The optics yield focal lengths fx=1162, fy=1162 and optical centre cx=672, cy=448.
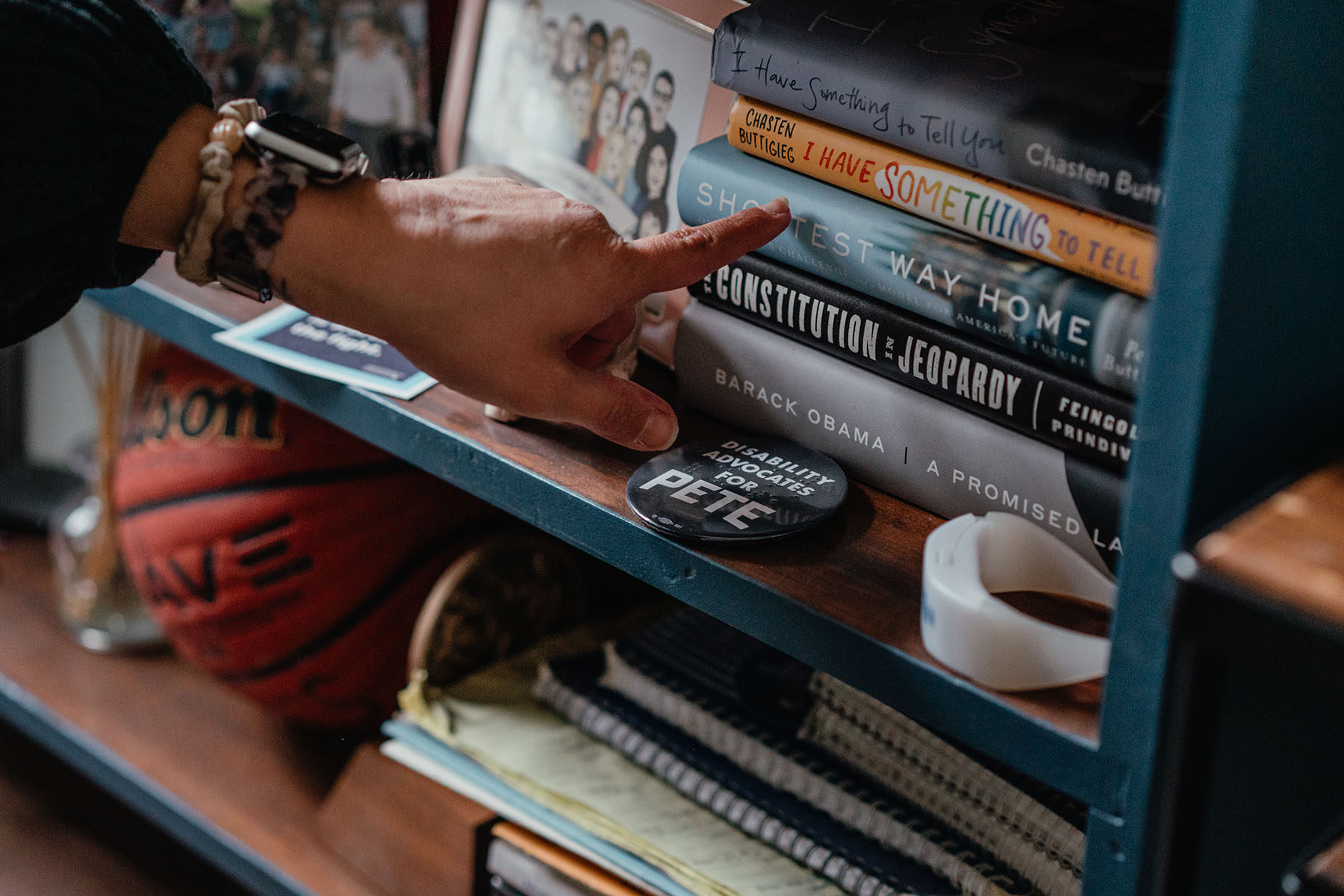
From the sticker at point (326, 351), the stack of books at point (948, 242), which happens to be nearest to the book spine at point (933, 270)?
the stack of books at point (948, 242)

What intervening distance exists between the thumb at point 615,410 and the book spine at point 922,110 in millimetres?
190

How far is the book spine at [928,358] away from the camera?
0.59 m

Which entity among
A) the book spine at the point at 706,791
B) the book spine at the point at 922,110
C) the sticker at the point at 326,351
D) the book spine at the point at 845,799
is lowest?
the book spine at the point at 706,791

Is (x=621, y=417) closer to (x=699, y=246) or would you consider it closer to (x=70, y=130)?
(x=699, y=246)

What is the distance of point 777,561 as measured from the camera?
629 mm

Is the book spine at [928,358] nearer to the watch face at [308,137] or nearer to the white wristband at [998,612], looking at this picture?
the white wristband at [998,612]

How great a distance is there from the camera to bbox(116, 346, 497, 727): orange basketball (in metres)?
0.97

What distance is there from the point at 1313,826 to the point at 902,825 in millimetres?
335

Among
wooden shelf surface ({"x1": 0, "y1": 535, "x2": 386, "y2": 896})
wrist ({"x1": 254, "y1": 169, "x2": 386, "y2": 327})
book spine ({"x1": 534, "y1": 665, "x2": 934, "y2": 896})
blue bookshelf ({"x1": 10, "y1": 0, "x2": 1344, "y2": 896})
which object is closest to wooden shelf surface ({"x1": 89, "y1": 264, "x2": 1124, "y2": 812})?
blue bookshelf ({"x1": 10, "y1": 0, "x2": 1344, "y2": 896})

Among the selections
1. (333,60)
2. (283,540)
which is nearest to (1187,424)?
(283,540)

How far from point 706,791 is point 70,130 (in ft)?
1.88

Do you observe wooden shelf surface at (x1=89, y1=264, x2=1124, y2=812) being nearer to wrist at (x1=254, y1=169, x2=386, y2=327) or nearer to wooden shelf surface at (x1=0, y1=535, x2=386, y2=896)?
wrist at (x1=254, y1=169, x2=386, y2=327)

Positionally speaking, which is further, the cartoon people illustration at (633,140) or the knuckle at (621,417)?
the cartoon people illustration at (633,140)

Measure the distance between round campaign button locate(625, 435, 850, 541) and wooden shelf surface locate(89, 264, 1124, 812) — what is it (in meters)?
0.01
